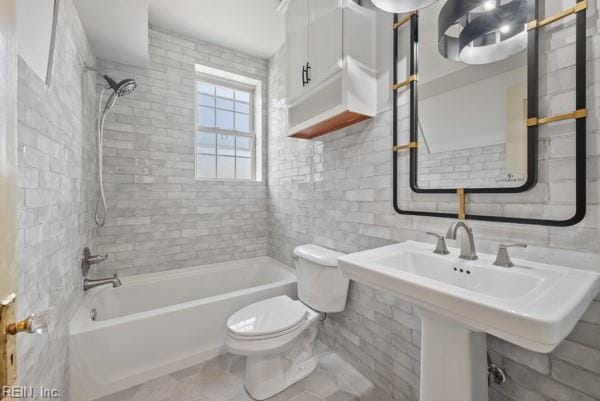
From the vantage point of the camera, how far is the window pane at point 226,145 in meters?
2.92

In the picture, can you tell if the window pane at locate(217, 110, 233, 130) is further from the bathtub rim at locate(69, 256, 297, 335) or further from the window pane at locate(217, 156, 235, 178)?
the bathtub rim at locate(69, 256, 297, 335)

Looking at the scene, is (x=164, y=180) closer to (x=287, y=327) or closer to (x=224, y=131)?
(x=224, y=131)

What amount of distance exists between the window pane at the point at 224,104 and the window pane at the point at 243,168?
1.99 ft

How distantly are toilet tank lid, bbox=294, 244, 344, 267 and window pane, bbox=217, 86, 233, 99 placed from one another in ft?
6.92

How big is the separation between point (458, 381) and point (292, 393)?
104cm

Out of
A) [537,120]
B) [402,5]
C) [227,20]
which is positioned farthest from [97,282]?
[537,120]

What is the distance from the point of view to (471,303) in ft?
2.21

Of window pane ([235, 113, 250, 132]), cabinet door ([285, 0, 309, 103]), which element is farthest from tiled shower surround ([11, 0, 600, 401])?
cabinet door ([285, 0, 309, 103])

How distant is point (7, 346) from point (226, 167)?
263 cm

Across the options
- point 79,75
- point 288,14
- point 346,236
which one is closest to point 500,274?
point 346,236

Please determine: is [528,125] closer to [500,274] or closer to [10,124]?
[500,274]

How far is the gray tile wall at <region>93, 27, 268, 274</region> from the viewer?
2.29 meters

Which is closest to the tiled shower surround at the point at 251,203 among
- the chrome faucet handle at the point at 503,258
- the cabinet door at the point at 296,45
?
the chrome faucet handle at the point at 503,258

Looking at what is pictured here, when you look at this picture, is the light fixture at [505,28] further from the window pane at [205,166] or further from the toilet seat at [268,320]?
the window pane at [205,166]
